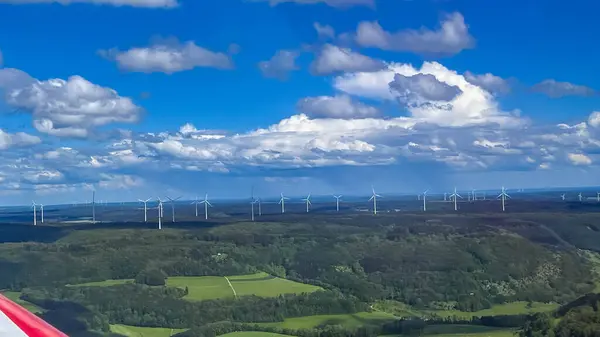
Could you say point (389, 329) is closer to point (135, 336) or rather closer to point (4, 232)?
point (135, 336)

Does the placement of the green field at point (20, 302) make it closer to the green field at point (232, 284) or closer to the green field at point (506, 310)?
the green field at point (232, 284)

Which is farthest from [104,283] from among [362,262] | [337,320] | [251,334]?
[362,262]

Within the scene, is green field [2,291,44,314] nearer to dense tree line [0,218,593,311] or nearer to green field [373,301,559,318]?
dense tree line [0,218,593,311]

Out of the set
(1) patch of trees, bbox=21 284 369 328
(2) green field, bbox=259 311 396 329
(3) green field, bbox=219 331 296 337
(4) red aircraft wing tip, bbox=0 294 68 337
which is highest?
(4) red aircraft wing tip, bbox=0 294 68 337

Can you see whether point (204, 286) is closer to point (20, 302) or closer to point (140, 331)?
point (140, 331)

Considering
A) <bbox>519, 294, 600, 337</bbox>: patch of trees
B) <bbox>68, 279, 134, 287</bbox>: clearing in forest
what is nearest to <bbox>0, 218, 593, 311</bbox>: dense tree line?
<bbox>68, 279, 134, 287</bbox>: clearing in forest

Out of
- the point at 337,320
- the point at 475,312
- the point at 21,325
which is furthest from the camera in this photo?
the point at 475,312
